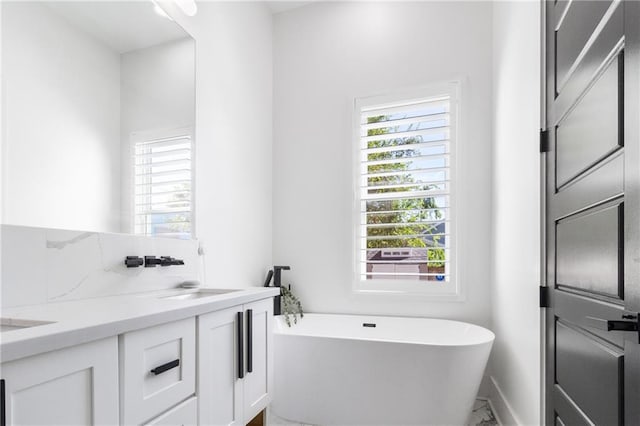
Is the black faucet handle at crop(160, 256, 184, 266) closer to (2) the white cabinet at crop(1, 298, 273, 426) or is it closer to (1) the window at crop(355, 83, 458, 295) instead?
(2) the white cabinet at crop(1, 298, 273, 426)

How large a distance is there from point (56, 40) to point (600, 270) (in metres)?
1.97

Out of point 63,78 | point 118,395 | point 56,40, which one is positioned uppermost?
point 56,40

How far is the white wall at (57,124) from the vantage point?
3.98ft

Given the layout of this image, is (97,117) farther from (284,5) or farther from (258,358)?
(284,5)

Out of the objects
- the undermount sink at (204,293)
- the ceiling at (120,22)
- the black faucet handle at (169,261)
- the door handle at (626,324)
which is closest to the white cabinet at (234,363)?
the undermount sink at (204,293)

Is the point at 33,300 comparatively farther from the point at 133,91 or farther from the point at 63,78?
the point at 133,91

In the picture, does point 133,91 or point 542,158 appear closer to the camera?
point 542,158

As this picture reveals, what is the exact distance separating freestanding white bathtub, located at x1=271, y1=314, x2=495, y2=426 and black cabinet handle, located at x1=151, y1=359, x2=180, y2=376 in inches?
49.3

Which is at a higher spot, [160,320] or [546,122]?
[546,122]

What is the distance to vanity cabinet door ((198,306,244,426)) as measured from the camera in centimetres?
122

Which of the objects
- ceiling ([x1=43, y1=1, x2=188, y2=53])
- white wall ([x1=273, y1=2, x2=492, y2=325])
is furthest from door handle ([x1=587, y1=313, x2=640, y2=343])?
ceiling ([x1=43, y1=1, x2=188, y2=53])

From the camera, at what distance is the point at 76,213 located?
1428 mm

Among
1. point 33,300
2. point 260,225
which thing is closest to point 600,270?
point 33,300

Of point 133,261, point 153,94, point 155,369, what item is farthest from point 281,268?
point 155,369
